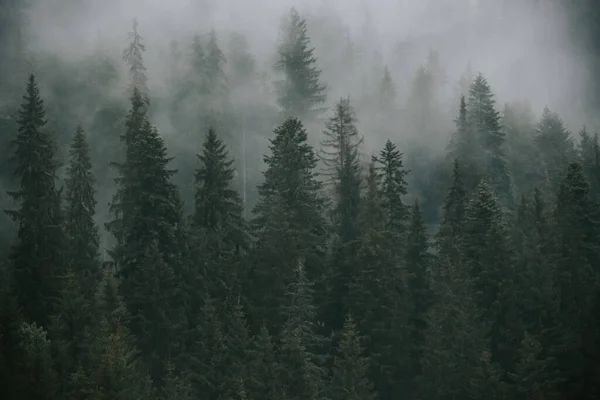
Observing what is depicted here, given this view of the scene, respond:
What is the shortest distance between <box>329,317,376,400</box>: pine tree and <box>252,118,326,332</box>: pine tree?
5.17m

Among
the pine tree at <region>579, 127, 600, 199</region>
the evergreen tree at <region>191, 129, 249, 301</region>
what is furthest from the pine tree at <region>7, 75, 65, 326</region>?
the pine tree at <region>579, 127, 600, 199</region>

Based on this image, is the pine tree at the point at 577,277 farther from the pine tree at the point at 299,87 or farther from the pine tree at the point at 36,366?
the pine tree at the point at 299,87

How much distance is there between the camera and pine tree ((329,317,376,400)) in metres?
41.0

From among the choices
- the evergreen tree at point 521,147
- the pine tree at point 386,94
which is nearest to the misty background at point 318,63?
the pine tree at point 386,94

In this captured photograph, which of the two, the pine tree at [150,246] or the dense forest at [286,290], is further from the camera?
the pine tree at [150,246]

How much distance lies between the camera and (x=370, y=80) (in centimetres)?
10825

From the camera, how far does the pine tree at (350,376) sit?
4097 cm

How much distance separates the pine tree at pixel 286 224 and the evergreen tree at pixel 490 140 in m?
23.6

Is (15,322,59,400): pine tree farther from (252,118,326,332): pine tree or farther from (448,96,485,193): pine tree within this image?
(448,96,485,193): pine tree

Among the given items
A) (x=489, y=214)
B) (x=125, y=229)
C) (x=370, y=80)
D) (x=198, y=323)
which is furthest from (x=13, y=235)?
(x=370, y=80)

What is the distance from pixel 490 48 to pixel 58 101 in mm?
75185

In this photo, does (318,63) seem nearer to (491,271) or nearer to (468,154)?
(468,154)

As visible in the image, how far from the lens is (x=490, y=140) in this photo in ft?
236

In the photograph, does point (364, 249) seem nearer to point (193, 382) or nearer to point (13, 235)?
point (193, 382)
